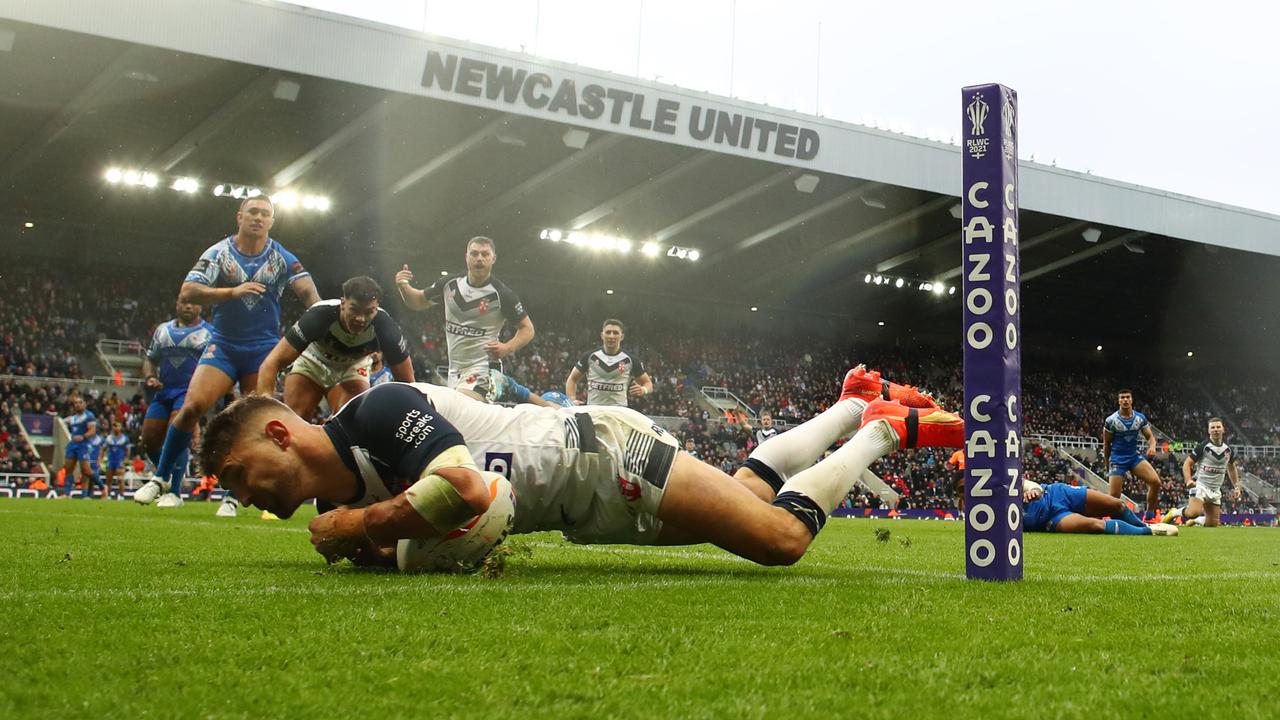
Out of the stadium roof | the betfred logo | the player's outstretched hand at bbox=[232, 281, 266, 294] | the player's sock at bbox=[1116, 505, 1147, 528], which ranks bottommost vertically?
the player's sock at bbox=[1116, 505, 1147, 528]

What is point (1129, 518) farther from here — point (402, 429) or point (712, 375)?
point (712, 375)

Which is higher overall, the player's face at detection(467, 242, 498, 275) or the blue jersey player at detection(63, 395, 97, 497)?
the player's face at detection(467, 242, 498, 275)

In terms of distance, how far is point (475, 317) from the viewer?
38.8ft

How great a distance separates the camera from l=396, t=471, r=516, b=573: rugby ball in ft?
13.7

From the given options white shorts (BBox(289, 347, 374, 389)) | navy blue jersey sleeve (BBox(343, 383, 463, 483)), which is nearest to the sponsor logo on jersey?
white shorts (BBox(289, 347, 374, 389))

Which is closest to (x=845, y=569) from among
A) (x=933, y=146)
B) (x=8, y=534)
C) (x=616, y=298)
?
(x=8, y=534)

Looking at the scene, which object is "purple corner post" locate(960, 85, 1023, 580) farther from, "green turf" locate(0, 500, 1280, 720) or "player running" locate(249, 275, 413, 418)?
"player running" locate(249, 275, 413, 418)

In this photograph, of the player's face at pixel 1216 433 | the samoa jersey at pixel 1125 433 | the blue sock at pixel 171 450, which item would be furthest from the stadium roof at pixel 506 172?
the blue sock at pixel 171 450

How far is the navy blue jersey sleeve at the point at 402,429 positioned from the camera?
3895mm

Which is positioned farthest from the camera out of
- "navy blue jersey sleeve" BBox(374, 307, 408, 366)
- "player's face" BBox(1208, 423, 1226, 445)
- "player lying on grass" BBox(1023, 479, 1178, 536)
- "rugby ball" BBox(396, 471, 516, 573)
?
"player's face" BBox(1208, 423, 1226, 445)

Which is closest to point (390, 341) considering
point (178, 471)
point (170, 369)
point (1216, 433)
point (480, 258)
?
point (480, 258)

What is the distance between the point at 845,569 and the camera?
5445mm

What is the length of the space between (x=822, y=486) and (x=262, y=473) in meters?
2.23

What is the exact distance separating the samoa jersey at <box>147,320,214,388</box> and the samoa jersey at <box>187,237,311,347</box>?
123 inches
